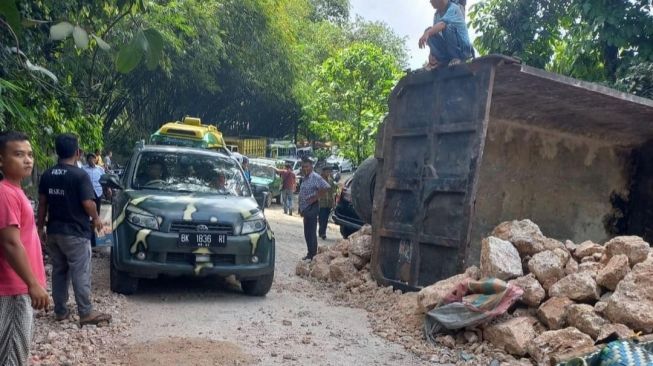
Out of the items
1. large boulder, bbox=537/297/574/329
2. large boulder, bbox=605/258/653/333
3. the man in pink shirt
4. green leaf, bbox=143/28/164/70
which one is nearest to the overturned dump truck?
large boulder, bbox=537/297/574/329

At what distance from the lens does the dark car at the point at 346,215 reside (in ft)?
38.3

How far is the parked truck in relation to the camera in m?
31.6

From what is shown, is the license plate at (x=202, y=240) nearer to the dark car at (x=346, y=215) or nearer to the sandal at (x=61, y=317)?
the sandal at (x=61, y=317)

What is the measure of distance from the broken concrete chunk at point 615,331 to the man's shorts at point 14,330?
370cm

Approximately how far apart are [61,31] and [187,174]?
17.6ft

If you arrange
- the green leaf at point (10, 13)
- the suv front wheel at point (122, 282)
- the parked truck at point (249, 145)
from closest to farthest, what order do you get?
the green leaf at point (10, 13), the suv front wheel at point (122, 282), the parked truck at point (249, 145)

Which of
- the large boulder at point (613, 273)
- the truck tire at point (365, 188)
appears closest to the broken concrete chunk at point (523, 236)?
the large boulder at point (613, 273)

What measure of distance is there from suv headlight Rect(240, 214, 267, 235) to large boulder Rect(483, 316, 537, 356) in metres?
2.78

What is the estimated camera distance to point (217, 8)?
24.0 m

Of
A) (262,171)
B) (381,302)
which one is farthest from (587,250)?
(262,171)

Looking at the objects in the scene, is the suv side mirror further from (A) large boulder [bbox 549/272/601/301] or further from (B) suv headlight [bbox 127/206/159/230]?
(A) large boulder [bbox 549/272/601/301]

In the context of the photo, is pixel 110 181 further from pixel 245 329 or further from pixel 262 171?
pixel 262 171

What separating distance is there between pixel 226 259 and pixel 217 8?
62.9 feet

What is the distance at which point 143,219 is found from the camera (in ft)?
21.2
